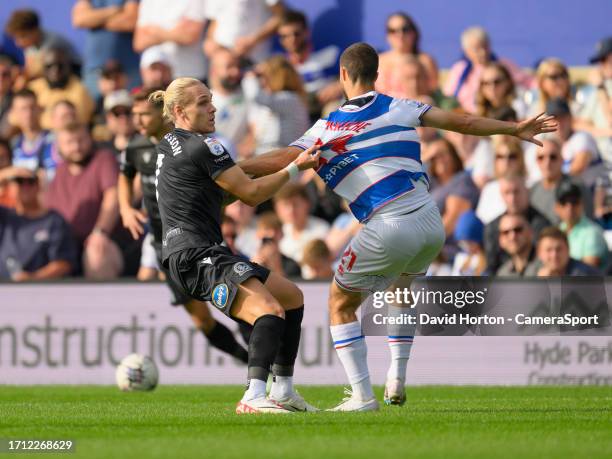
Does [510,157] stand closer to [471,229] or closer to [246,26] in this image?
→ [471,229]

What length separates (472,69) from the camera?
17.0 m

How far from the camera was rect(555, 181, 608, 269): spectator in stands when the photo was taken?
1434 centimetres

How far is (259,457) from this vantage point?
257 inches

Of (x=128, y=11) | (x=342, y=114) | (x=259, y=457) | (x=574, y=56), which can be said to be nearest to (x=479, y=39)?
(x=574, y=56)

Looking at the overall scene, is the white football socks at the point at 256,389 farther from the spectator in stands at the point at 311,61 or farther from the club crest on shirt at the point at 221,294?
the spectator in stands at the point at 311,61

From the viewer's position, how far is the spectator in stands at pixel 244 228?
625 inches

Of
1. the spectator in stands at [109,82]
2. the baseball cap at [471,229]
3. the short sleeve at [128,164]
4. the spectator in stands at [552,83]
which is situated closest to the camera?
the short sleeve at [128,164]

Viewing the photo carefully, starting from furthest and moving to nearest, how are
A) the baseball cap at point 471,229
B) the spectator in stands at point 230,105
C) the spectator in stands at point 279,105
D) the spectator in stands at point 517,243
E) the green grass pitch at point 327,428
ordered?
the spectator in stands at point 230,105, the spectator in stands at point 279,105, the baseball cap at point 471,229, the spectator in stands at point 517,243, the green grass pitch at point 327,428

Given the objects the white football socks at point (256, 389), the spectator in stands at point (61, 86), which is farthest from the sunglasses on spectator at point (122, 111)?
the white football socks at point (256, 389)

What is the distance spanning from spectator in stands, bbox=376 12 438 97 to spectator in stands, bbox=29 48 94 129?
433 centimetres

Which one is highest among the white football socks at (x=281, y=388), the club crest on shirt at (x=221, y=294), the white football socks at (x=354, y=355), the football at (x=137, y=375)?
the club crest on shirt at (x=221, y=294)

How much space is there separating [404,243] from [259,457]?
286 centimetres

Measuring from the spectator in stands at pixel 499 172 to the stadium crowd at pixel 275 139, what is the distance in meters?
0.02

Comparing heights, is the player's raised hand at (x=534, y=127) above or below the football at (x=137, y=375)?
above
